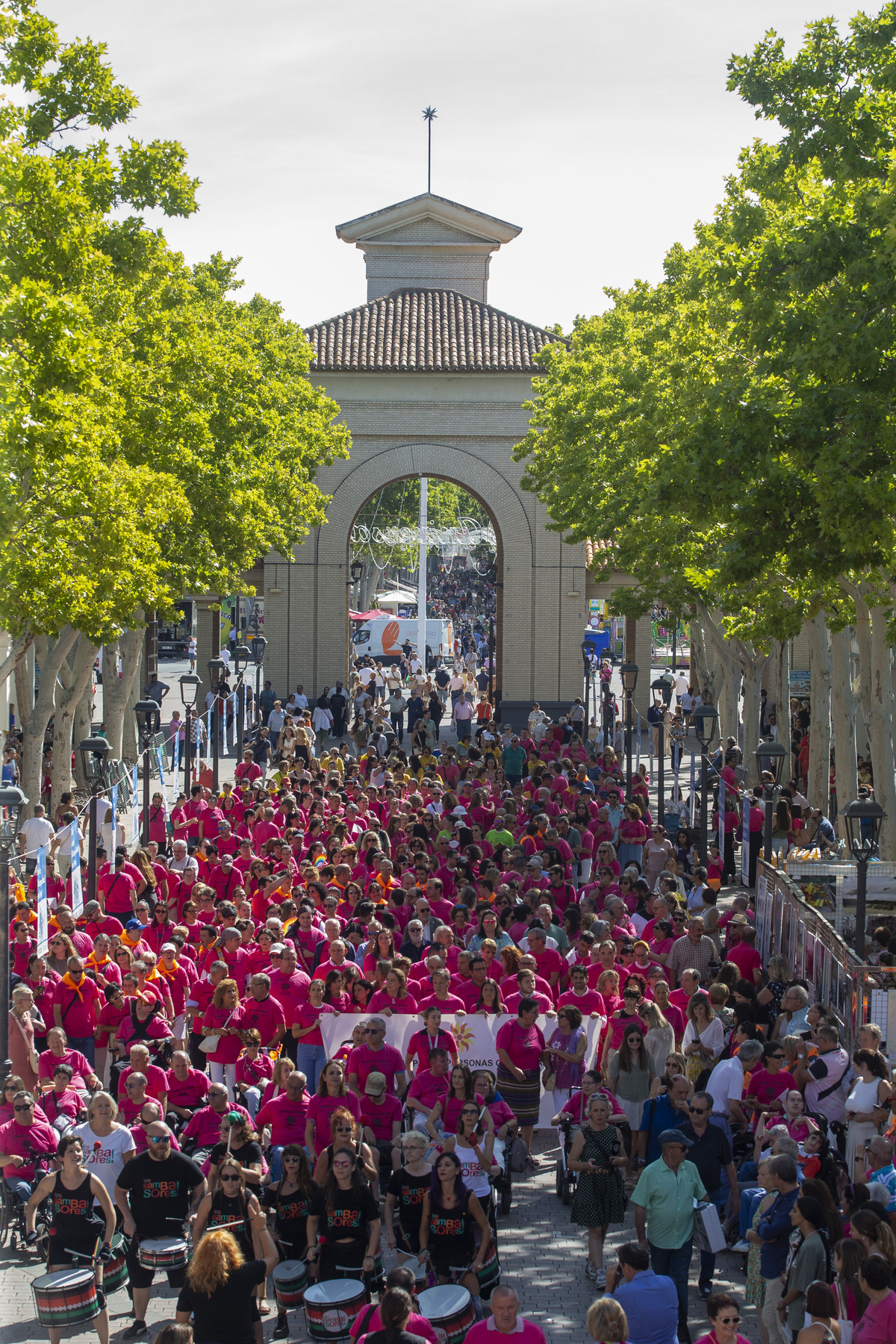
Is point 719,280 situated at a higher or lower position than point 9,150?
lower

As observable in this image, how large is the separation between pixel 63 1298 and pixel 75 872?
9435 mm

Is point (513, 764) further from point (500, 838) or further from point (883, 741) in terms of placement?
point (883, 741)

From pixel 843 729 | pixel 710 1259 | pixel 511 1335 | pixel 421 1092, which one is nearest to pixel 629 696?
pixel 843 729

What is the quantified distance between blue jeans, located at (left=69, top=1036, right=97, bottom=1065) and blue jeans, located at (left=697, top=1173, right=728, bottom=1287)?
Result: 17.1 feet

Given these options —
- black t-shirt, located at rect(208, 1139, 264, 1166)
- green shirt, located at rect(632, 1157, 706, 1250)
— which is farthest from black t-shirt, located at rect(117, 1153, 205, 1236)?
green shirt, located at rect(632, 1157, 706, 1250)

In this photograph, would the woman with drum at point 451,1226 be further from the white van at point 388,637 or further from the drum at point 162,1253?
the white van at point 388,637

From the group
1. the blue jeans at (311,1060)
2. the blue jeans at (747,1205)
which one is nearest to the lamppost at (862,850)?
the blue jeans at (747,1205)

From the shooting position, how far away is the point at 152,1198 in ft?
30.6

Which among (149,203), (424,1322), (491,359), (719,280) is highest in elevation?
(491,359)

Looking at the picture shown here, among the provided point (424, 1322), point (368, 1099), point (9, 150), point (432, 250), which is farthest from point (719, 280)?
point (432, 250)

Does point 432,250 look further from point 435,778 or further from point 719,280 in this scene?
A: point 719,280

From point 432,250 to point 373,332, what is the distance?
5.58 m

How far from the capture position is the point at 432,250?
173 ft

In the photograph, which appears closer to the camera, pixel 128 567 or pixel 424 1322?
pixel 424 1322
